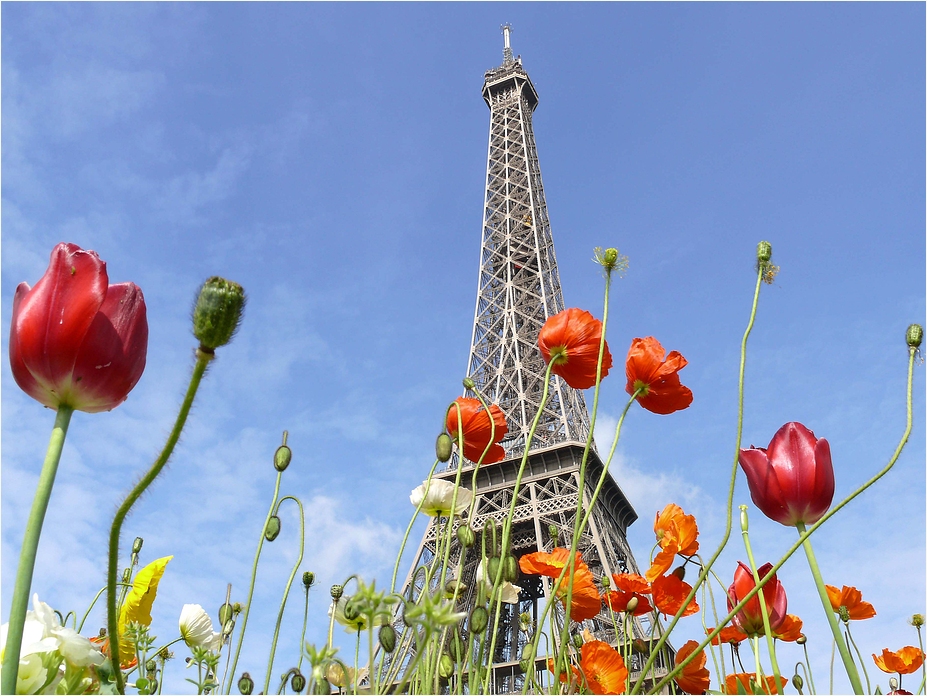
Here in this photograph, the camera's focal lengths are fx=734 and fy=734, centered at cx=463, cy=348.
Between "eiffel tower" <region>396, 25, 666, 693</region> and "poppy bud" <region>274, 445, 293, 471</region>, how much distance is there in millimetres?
11264

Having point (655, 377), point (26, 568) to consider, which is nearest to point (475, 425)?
point (655, 377)

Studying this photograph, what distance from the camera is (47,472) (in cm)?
70

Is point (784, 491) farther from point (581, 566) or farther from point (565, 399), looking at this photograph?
point (565, 399)

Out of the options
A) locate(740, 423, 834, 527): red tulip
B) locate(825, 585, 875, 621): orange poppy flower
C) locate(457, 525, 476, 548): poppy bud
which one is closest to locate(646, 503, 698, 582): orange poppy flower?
locate(740, 423, 834, 527): red tulip

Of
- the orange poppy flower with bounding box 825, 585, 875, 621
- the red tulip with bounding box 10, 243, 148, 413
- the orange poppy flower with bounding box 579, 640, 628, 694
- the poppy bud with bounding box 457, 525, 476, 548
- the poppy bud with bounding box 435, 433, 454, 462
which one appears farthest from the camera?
the orange poppy flower with bounding box 825, 585, 875, 621

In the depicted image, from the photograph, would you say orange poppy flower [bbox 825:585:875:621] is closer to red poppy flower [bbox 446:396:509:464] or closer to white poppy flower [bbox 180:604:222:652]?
red poppy flower [bbox 446:396:509:464]

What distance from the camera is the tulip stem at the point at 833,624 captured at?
105 centimetres

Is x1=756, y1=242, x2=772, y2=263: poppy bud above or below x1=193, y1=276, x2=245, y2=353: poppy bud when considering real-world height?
above

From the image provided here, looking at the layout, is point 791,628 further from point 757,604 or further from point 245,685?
point 245,685

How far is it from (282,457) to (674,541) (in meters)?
0.94

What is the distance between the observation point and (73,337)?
0.84 meters

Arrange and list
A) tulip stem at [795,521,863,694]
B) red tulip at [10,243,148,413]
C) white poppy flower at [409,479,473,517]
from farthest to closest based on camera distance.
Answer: white poppy flower at [409,479,473,517] < tulip stem at [795,521,863,694] < red tulip at [10,243,148,413]

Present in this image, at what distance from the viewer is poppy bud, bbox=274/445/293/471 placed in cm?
129

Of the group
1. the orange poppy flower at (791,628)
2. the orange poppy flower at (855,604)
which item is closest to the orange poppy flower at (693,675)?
the orange poppy flower at (791,628)
